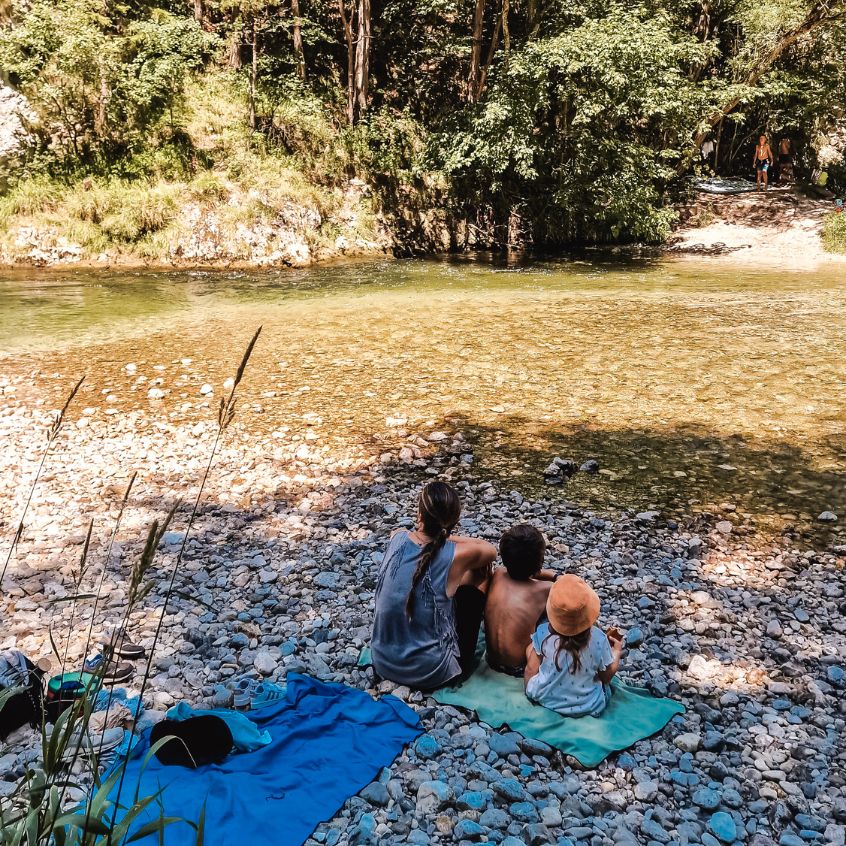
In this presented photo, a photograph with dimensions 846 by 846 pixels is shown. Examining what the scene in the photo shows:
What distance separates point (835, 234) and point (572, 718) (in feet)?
80.7

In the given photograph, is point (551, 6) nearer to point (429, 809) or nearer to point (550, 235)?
point (550, 235)

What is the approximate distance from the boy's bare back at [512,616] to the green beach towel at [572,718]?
0.16 m

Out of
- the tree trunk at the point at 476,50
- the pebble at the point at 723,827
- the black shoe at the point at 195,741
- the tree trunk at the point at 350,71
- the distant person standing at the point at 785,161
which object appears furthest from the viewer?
the distant person standing at the point at 785,161

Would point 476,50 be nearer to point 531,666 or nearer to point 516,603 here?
point 516,603

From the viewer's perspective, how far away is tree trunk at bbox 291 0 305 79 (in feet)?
80.6

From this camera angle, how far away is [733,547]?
21.9 ft

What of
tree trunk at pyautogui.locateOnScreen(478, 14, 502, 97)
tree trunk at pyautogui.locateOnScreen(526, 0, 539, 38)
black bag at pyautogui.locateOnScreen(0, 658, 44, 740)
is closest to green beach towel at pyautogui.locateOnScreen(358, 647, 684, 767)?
black bag at pyautogui.locateOnScreen(0, 658, 44, 740)

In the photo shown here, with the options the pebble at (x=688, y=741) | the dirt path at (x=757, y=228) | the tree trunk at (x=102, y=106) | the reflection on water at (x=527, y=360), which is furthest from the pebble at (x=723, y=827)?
the tree trunk at (x=102, y=106)

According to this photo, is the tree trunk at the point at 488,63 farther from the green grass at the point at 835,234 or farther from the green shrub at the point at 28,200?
the green shrub at the point at 28,200

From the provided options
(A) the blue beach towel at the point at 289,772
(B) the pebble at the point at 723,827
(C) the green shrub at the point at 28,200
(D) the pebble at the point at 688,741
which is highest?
(C) the green shrub at the point at 28,200

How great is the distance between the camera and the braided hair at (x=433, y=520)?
475 centimetres

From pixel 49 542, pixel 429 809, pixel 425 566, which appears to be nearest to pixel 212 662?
pixel 425 566

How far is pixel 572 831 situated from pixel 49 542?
5.18m

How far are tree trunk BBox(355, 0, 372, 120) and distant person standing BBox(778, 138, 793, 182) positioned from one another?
660 inches
